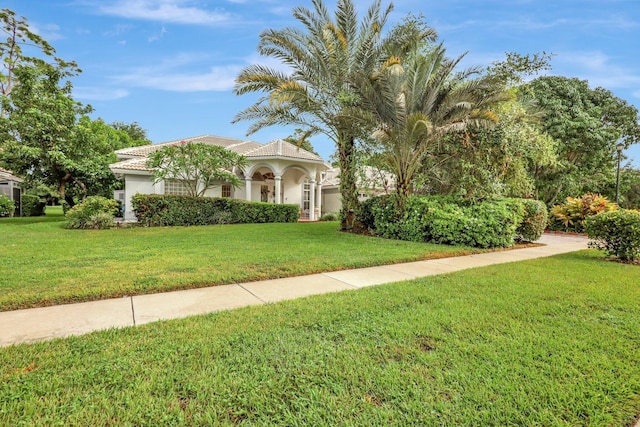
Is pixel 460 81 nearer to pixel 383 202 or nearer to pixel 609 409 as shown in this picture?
pixel 383 202

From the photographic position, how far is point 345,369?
2.65 m

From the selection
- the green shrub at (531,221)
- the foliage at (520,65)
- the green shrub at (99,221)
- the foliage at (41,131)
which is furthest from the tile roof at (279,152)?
the green shrub at (531,221)

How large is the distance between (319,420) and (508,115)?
41.4 ft

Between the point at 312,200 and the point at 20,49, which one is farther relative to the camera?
the point at 20,49

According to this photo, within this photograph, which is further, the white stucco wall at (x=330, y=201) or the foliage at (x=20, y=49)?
the white stucco wall at (x=330, y=201)

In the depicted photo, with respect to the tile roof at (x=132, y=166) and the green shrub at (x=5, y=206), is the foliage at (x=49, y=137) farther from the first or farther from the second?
the tile roof at (x=132, y=166)

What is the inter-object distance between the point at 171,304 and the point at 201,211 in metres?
12.6

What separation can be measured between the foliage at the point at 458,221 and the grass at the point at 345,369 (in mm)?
5604

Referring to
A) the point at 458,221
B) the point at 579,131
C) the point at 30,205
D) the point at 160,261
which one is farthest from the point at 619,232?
the point at 30,205

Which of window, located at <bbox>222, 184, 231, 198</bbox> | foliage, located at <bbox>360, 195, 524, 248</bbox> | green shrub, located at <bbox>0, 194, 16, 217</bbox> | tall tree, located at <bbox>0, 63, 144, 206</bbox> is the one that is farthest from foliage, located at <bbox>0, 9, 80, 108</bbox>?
foliage, located at <bbox>360, 195, 524, 248</bbox>

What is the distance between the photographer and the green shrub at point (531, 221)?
11172 mm

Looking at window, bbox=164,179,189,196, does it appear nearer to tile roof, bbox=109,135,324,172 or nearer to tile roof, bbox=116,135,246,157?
tile roof, bbox=109,135,324,172

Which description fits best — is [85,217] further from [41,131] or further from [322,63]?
[322,63]

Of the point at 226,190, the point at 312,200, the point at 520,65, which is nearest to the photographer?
the point at 520,65
